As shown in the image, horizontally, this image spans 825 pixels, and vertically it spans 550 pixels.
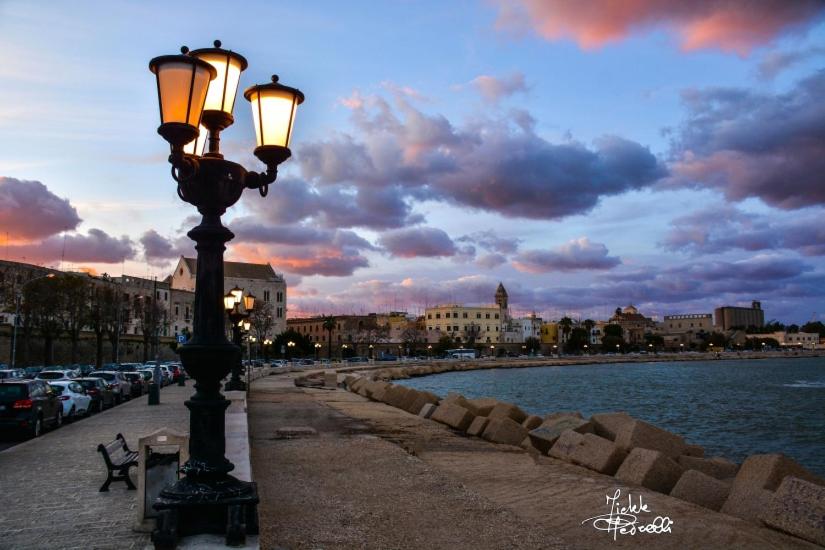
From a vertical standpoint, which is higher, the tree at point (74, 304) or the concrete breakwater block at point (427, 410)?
the tree at point (74, 304)

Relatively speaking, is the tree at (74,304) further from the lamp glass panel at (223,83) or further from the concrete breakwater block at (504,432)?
the lamp glass panel at (223,83)

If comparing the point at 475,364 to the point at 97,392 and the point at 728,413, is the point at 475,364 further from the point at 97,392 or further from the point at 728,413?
the point at 97,392

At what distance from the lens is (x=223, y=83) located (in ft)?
18.3

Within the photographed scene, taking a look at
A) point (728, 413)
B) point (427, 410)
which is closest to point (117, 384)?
point (427, 410)

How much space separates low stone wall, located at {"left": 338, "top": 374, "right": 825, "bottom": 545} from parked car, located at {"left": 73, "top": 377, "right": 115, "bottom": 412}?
13.4m

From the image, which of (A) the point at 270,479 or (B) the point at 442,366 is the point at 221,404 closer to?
(A) the point at 270,479

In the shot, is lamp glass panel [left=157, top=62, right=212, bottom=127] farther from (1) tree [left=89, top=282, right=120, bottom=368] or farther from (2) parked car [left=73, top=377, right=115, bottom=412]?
(1) tree [left=89, top=282, right=120, bottom=368]

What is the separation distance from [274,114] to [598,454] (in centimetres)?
1185

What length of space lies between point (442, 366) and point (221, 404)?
11557cm

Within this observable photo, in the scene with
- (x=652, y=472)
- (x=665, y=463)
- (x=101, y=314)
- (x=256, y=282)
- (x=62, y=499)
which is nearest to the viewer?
(x=62, y=499)

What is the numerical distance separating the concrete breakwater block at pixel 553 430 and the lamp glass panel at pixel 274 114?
535 inches

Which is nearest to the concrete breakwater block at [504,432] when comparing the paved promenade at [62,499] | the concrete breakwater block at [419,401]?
the concrete breakwater block at [419,401]

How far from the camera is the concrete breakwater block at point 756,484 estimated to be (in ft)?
34.9

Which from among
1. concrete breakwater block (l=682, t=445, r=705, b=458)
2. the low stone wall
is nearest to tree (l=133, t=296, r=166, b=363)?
the low stone wall
